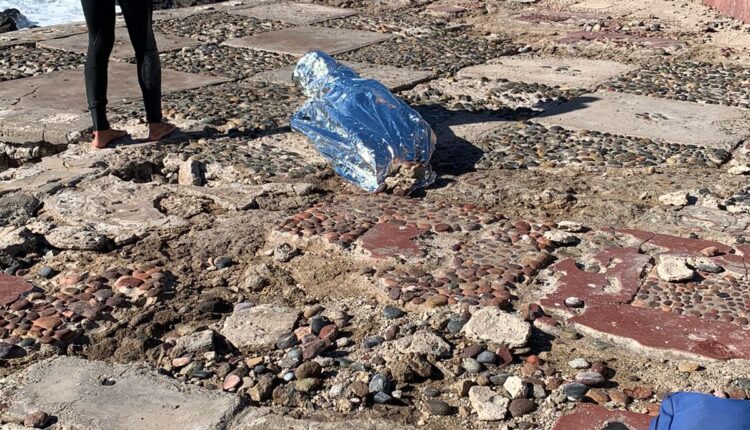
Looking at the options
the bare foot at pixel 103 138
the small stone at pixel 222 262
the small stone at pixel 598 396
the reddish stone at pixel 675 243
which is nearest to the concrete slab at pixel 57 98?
the bare foot at pixel 103 138

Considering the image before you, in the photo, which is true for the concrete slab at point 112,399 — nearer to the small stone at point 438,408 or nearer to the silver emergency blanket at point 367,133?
the small stone at point 438,408

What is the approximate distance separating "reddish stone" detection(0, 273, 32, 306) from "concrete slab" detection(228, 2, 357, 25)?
4.95m

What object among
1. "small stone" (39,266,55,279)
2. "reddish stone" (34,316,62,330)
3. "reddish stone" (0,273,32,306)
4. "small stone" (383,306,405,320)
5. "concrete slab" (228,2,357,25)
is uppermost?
"small stone" (383,306,405,320)

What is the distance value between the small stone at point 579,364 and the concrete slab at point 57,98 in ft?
9.82

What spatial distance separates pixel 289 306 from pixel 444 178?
1.35 meters

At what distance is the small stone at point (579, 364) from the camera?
2574 millimetres

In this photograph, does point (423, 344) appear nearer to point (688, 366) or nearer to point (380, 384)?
point (380, 384)

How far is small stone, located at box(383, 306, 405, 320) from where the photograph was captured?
2871 millimetres

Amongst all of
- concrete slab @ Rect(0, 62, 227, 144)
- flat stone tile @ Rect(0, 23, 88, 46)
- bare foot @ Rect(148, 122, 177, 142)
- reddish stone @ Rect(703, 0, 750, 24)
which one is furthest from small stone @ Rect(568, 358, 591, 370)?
reddish stone @ Rect(703, 0, 750, 24)

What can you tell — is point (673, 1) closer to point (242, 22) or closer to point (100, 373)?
point (242, 22)

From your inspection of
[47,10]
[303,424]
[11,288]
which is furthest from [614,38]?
[47,10]

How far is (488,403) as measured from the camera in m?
2.40

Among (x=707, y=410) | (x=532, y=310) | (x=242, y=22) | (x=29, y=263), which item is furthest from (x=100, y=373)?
(x=242, y=22)

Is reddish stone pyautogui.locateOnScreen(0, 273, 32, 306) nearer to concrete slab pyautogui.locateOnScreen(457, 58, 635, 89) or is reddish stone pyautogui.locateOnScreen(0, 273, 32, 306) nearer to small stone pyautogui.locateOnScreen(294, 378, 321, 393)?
small stone pyautogui.locateOnScreen(294, 378, 321, 393)
